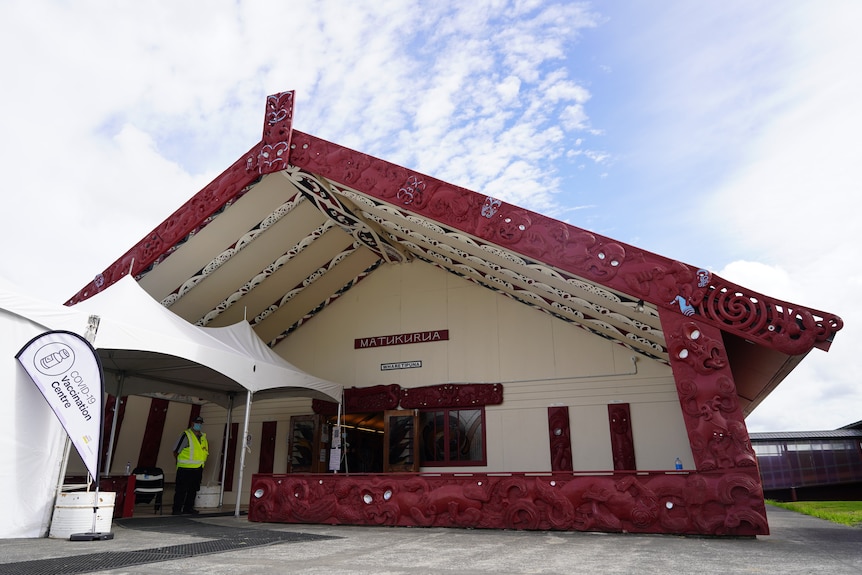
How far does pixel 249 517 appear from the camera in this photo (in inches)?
316

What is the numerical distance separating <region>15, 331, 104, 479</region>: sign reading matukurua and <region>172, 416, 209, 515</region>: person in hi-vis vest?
3.89 metres

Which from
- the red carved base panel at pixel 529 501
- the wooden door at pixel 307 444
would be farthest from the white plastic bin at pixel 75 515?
the wooden door at pixel 307 444

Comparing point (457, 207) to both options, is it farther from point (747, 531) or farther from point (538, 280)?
point (747, 531)

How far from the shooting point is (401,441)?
10.5 metres

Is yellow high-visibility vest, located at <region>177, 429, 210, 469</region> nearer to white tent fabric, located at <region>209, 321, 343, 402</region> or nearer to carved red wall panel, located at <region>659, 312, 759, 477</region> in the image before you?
white tent fabric, located at <region>209, 321, 343, 402</region>

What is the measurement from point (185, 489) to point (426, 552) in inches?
239

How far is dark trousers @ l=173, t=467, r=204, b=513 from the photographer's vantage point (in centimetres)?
903

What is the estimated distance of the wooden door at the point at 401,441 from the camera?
33.7ft

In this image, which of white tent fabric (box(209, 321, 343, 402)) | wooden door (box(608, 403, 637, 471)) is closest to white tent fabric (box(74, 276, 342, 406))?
white tent fabric (box(209, 321, 343, 402))

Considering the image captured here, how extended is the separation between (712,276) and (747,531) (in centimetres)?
262

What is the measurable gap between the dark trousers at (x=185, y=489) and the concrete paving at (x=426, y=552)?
245 cm

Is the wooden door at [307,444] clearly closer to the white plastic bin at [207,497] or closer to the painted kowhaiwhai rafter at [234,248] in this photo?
the white plastic bin at [207,497]

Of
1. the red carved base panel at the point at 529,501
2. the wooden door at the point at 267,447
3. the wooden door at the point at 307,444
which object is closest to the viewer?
the red carved base panel at the point at 529,501

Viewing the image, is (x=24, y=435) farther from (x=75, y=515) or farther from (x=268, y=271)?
(x=268, y=271)
